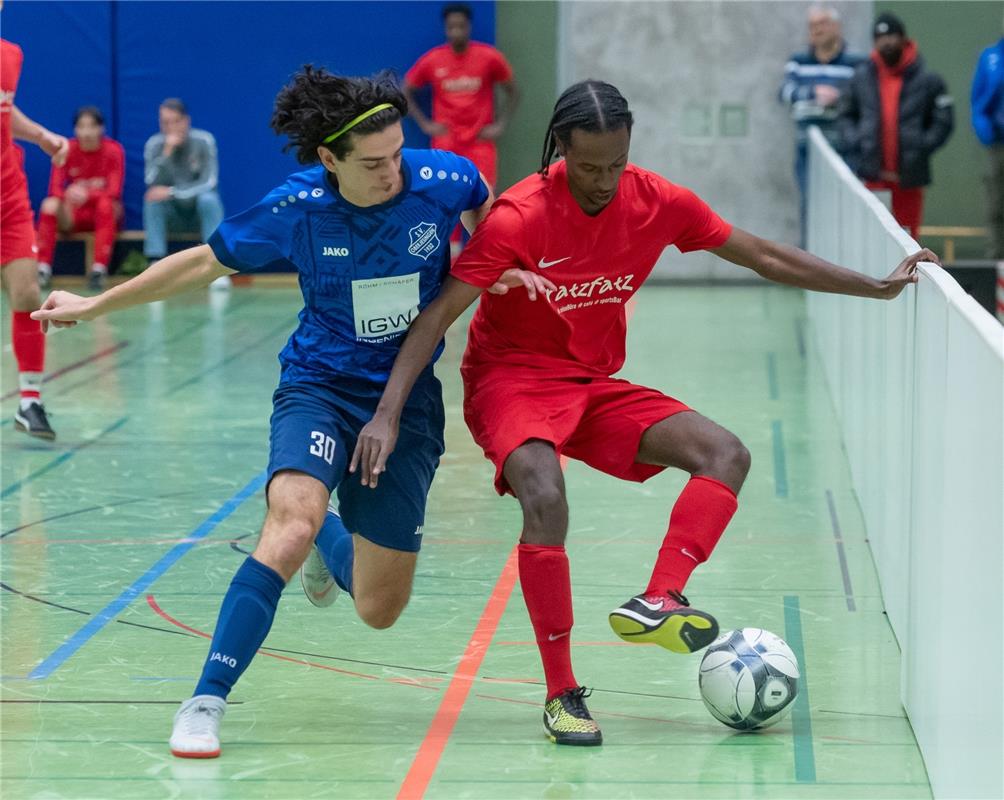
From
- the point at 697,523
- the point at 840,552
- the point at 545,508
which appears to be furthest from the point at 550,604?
the point at 840,552

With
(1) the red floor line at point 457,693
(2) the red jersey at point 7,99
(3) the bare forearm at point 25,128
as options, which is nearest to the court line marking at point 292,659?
(1) the red floor line at point 457,693

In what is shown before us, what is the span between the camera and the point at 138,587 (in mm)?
6309

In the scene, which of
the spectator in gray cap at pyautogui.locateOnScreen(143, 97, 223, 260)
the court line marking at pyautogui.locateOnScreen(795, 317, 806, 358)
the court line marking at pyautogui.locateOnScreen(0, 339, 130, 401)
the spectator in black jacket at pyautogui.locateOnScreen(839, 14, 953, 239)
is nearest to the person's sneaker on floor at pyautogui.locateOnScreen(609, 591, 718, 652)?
the court line marking at pyautogui.locateOnScreen(0, 339, 130, 401)

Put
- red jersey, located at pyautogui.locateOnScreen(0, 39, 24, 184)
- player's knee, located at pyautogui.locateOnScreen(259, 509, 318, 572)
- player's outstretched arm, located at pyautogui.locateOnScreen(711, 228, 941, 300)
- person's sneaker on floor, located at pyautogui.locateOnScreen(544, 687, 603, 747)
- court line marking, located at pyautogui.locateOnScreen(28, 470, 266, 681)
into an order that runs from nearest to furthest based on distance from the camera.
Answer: player's knee, located at pyautogui.locateOnScreen(259, 509, 318, 572) → person's sneaker on floor, located at pyautogui.locateOnScreen(544, 687, 603, 747) → player's outstretched arm, located at pyautogui.locateOnScreen(711, 228, 941, 300) → court line marking, located at pyautogui.locateOnScreen(28, 470, 266, 681) → red jersey, located at pyautogui.locateOnScreen(0, 39, 24, 184)

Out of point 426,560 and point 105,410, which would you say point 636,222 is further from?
point 105,410

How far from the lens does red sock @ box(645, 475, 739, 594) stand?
4680 millimetres

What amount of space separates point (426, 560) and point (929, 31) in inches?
483

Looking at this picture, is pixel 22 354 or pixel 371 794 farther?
pixel 22 354

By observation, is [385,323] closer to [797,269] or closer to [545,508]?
[545,508]

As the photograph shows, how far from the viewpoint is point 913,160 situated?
13.9 metres

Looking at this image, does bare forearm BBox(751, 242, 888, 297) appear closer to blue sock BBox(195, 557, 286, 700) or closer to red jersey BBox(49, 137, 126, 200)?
blue sock BBox(195, 557, 286, 700)

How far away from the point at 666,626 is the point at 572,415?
0.74 m

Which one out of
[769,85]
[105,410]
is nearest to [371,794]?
[105,410]

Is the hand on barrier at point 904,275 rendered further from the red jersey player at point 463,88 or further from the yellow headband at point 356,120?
the red jersey player at point 463,88
